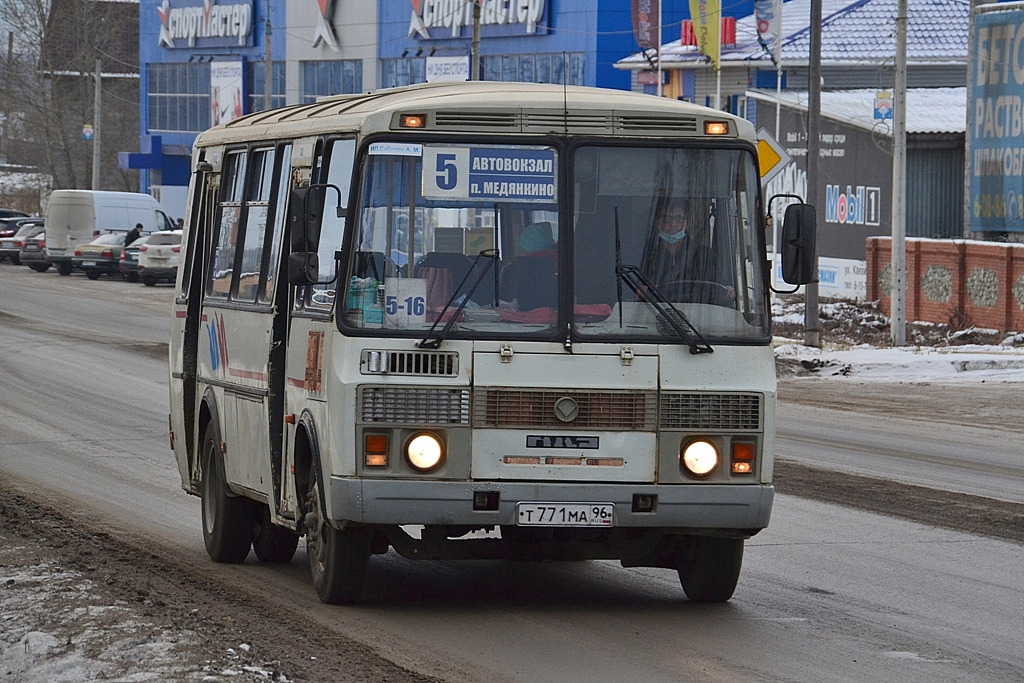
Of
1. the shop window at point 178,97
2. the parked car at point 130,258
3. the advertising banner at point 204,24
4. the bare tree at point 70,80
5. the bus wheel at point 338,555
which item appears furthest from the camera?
the bare tree at point 70,80

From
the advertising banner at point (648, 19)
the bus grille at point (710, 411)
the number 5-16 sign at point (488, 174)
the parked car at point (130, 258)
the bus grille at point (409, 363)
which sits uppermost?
the advertising banner at point (648, 19)

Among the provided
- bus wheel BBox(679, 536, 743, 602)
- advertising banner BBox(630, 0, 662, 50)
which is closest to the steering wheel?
bus wheel BBox(679, 536, 743, 602)

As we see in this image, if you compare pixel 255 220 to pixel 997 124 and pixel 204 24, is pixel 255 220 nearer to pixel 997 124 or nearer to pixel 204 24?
pixel 997 124

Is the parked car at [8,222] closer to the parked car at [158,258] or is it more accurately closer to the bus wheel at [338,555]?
the parked car at [158,258]

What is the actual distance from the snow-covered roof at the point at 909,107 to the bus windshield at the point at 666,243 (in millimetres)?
30679

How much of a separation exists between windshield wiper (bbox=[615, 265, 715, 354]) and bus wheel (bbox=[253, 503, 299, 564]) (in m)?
2.89

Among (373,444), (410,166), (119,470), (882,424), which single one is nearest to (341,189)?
(410,166)

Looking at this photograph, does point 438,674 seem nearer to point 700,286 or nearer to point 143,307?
point 700,286

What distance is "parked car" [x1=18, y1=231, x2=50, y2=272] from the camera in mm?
54375

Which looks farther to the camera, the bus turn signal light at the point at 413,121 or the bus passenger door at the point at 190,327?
the bus passenger door at the point at 190,327

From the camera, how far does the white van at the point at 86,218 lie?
171 feet

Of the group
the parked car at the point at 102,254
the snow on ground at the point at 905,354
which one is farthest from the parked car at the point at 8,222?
the snow on ground at the point at 905,354

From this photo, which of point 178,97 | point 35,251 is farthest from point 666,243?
point 178,97

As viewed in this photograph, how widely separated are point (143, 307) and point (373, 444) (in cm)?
3229
